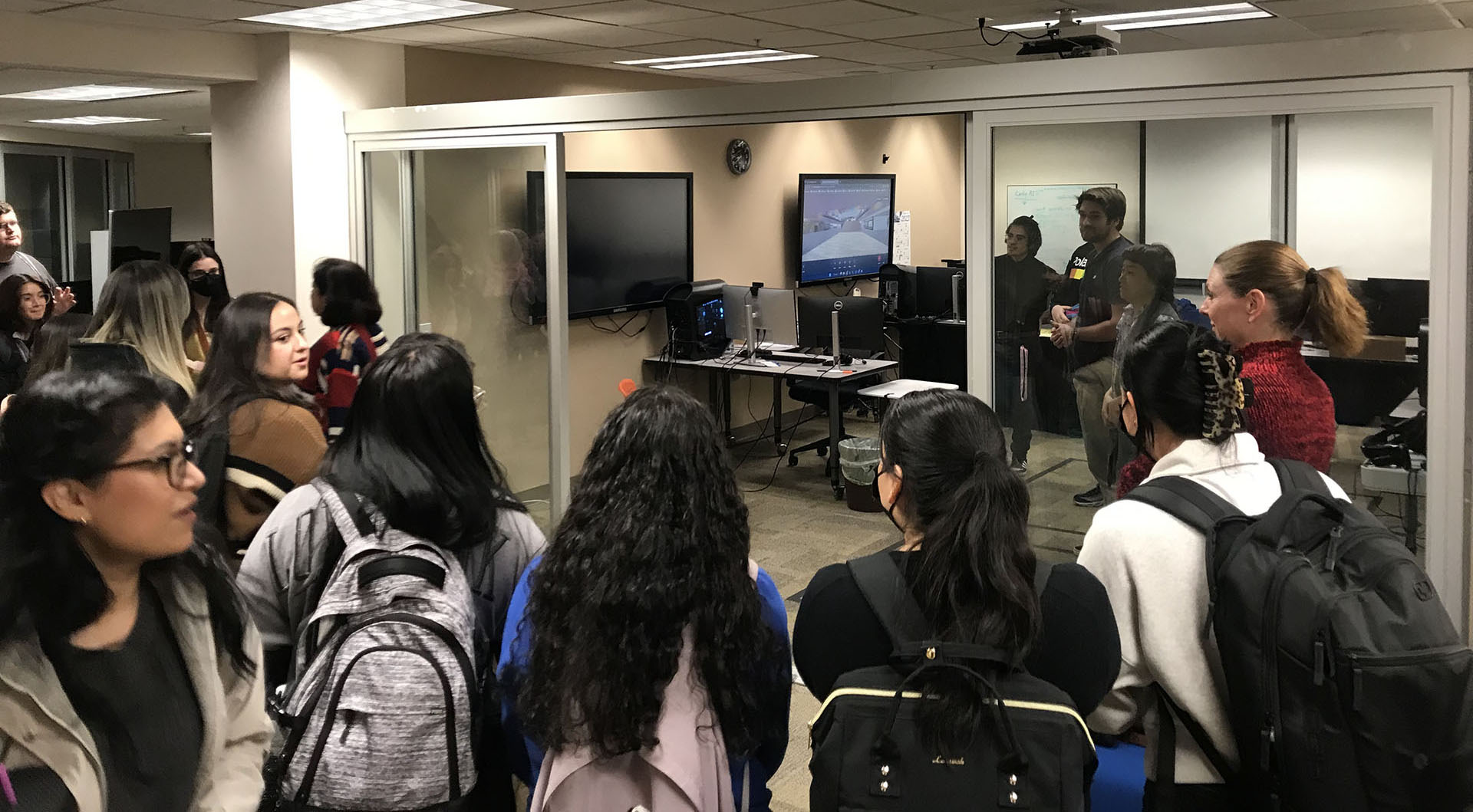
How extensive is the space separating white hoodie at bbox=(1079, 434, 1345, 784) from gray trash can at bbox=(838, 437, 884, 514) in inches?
183

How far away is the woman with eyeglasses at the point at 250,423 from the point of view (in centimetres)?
240

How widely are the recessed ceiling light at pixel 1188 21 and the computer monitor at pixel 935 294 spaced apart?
2.62 meters

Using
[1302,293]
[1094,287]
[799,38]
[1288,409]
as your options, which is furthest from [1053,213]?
[799,38]

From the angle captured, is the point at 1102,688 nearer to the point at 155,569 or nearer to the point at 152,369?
the point at 155,569

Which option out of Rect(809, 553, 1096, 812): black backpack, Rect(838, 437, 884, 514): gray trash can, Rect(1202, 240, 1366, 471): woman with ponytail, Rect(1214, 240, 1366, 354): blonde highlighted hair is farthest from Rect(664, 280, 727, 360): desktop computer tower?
Rect(809, 553, 1096, 812): black backpack

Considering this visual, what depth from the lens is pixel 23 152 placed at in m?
10.9

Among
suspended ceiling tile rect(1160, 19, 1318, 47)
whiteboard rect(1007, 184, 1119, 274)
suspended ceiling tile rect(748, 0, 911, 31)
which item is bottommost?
whiteboard rect(1007, 184, 1119, 274)

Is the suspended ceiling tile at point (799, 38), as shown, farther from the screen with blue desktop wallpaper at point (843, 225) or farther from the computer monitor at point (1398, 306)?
the computer monitor at point (1398, 306)

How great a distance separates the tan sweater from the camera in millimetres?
2402

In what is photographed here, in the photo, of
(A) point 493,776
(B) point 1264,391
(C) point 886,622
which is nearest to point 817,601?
(C) point 886,622

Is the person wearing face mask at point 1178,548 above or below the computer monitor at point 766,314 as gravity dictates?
below

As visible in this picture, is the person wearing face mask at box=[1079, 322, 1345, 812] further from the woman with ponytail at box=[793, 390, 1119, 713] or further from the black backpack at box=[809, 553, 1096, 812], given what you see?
the black backpack at box=[809, 553, 1096, 812]

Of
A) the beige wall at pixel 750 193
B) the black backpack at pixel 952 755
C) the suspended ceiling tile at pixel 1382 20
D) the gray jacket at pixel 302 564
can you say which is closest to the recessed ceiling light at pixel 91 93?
the beige wall at pixel 750 193

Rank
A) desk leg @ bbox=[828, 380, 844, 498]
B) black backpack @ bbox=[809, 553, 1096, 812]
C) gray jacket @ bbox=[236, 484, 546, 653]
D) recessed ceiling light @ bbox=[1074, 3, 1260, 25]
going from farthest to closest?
1. desk leg @ bbox=[828, 380, 844, 498]
2. recessed ceiling light @ bbox=[1074, 3, 1260, 25]
3. gray jacket @ bbox=[236, 484, 546, 653]
4. black backpack @ bbox=[809, 553, 1096, 812]
